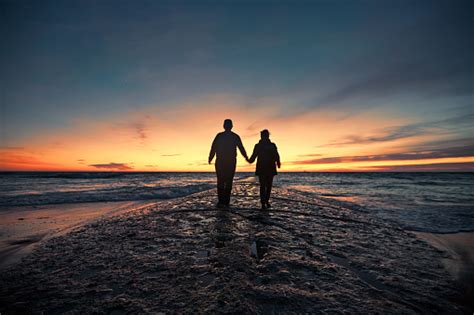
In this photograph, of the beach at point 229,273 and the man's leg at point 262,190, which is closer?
the beach at point 229,273

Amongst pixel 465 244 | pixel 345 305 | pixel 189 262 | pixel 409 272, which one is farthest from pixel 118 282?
pixel 465 244

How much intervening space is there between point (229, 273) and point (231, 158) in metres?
5.01

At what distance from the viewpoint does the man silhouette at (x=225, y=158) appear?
7.23 metres

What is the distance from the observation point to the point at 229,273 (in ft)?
8.14

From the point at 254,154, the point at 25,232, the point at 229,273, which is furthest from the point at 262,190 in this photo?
the point at 25,232

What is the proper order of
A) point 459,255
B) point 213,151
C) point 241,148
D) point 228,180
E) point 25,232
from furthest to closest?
point 241,148 < point 213,151 < point 228,180 < point 25,232 < point 459,255

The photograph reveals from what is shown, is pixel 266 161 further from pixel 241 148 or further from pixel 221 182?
pixel 221 182

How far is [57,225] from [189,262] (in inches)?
196

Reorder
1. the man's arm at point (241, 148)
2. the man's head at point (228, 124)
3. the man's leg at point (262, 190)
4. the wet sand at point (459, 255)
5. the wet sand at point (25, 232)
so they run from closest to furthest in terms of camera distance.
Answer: the wet sand at point (459, 255) < the wet sand at point (25, 232) < the man's leg at point (262, 190) < the man's head at point (228, 124) < the man's arm at point (241, 148)

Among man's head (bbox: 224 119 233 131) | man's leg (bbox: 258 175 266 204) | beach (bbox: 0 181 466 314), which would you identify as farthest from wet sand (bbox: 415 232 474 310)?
A: man's head (bbox: 224 119 233 131)

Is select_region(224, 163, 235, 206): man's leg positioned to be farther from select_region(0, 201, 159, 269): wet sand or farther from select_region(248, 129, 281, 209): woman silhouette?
select_region(0, 201, 159, 269): wet sand

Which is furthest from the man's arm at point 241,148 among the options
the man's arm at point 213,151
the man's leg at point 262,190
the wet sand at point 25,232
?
the wet sand at point 25,232

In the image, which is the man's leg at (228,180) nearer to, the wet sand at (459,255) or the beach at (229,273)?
the beach at (229,273)

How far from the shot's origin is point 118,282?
7.73ft
